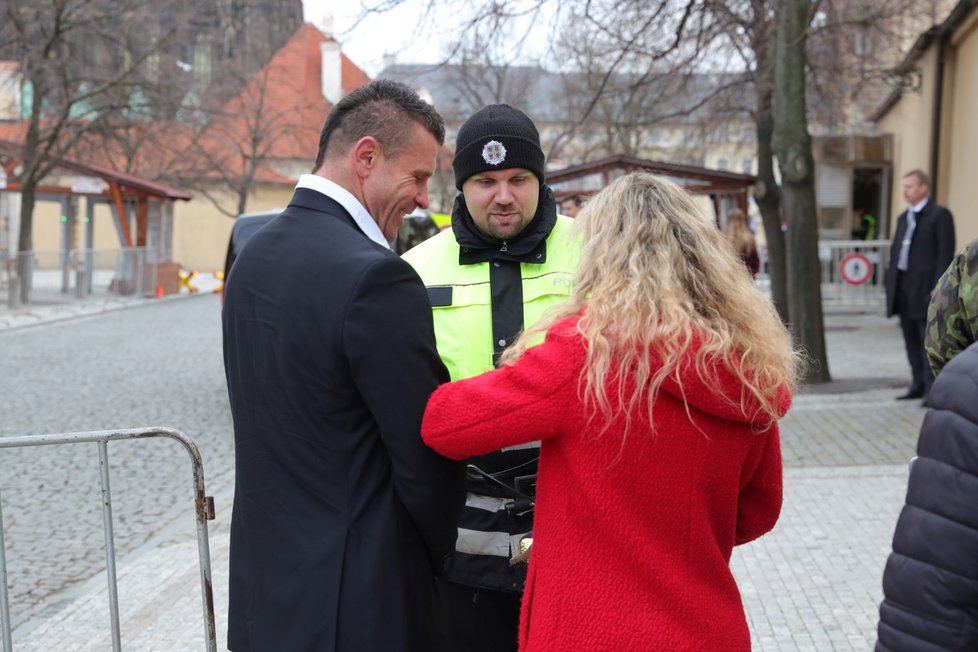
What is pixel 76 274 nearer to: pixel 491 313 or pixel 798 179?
pixel 798 179

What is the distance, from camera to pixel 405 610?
7.47 ft

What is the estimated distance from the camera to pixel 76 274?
2536cm

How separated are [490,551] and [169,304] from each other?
25.0 metres

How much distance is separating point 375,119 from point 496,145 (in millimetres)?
645

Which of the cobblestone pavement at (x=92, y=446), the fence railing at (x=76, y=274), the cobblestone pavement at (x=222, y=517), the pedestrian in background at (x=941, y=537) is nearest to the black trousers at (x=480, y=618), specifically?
the pedestrian in background at (x=941, y=537)

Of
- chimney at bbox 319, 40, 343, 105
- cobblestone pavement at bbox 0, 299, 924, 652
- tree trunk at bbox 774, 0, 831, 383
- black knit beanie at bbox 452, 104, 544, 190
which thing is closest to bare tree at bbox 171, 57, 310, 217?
chimney at bbox 319, 40, 343, 105

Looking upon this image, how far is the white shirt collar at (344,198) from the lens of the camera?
7.95 ft

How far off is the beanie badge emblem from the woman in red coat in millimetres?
826

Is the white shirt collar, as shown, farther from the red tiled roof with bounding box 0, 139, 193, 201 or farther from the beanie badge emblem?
the red tiled roof with bounding box 0, 139, 193, 201


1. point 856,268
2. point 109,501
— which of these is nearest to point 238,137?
point 856,268

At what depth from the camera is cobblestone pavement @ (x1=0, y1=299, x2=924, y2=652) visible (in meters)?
4.82

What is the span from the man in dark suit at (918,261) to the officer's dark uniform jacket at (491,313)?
7874mm

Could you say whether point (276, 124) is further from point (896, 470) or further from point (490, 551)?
point (490, 551)

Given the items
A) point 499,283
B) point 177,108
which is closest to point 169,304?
point 177,108
